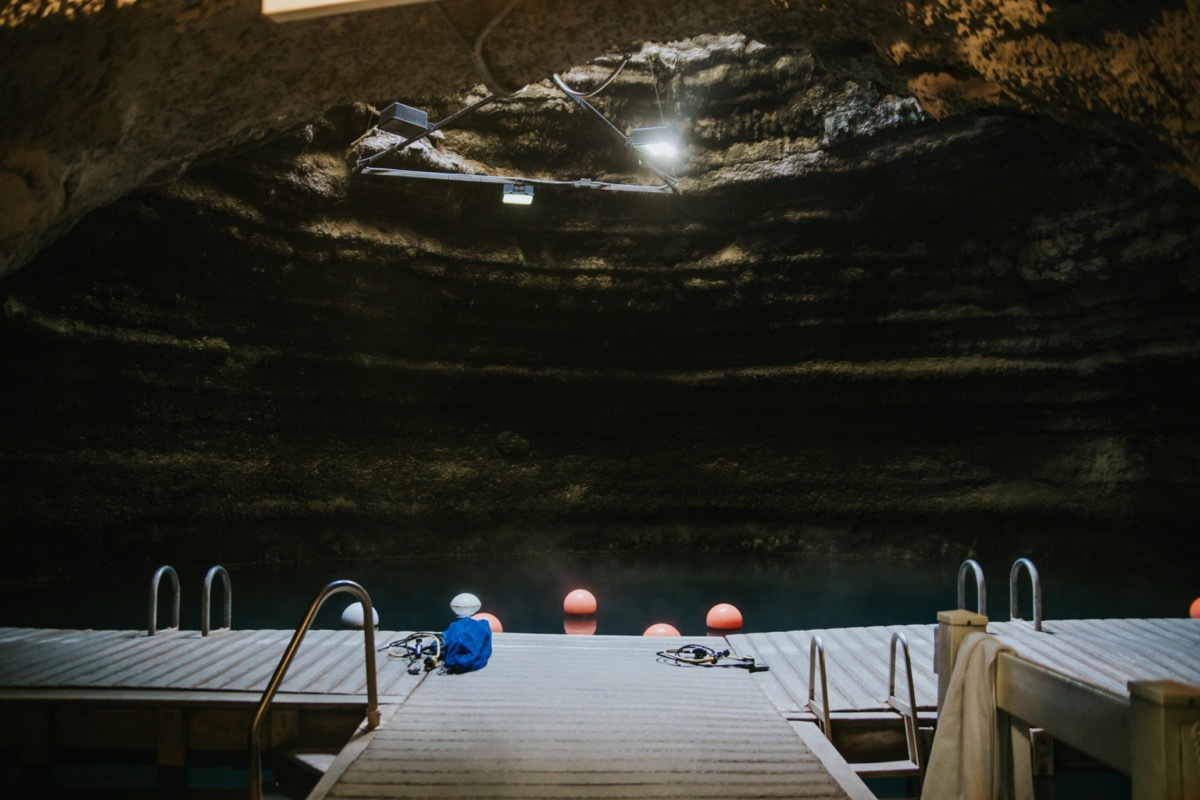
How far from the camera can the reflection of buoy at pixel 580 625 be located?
8809 millimetres

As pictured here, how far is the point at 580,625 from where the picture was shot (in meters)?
8.92

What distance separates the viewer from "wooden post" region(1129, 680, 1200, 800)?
2062 millimetres

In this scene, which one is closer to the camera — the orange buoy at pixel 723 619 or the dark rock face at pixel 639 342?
the orange buoy at pixel 723 619

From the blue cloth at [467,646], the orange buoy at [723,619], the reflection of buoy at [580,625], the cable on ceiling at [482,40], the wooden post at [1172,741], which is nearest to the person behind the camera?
the wooden post at [1172,741]

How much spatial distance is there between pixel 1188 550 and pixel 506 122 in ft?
39.7

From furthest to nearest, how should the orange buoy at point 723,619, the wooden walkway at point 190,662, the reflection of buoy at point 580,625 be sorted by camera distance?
the reflection of buoy at point 580,625 → the orange buoy at point 723,619 → the wooden walkway at point 190,662

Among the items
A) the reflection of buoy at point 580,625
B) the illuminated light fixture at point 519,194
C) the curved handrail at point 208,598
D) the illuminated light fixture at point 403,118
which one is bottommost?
the reflection of buoy at point 580,625

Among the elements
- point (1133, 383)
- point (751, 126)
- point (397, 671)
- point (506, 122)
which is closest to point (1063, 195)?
point (1133, 383)

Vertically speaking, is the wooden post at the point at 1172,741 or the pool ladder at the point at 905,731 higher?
the wooden post at the point at 1172,741

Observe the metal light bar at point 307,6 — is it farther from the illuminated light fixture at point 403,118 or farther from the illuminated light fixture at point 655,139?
the illuminated light fixture at point 655,139

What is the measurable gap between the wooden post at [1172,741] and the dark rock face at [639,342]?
32.7ft

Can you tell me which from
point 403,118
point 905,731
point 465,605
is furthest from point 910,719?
point 403,118

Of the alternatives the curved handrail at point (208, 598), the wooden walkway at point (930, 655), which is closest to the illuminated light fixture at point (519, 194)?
the curved handrail at point (208, 598)

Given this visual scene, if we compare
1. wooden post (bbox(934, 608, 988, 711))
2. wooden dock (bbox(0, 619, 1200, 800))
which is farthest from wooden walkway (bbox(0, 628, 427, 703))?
wooden post (bbox(934, 608, 988, 711))
